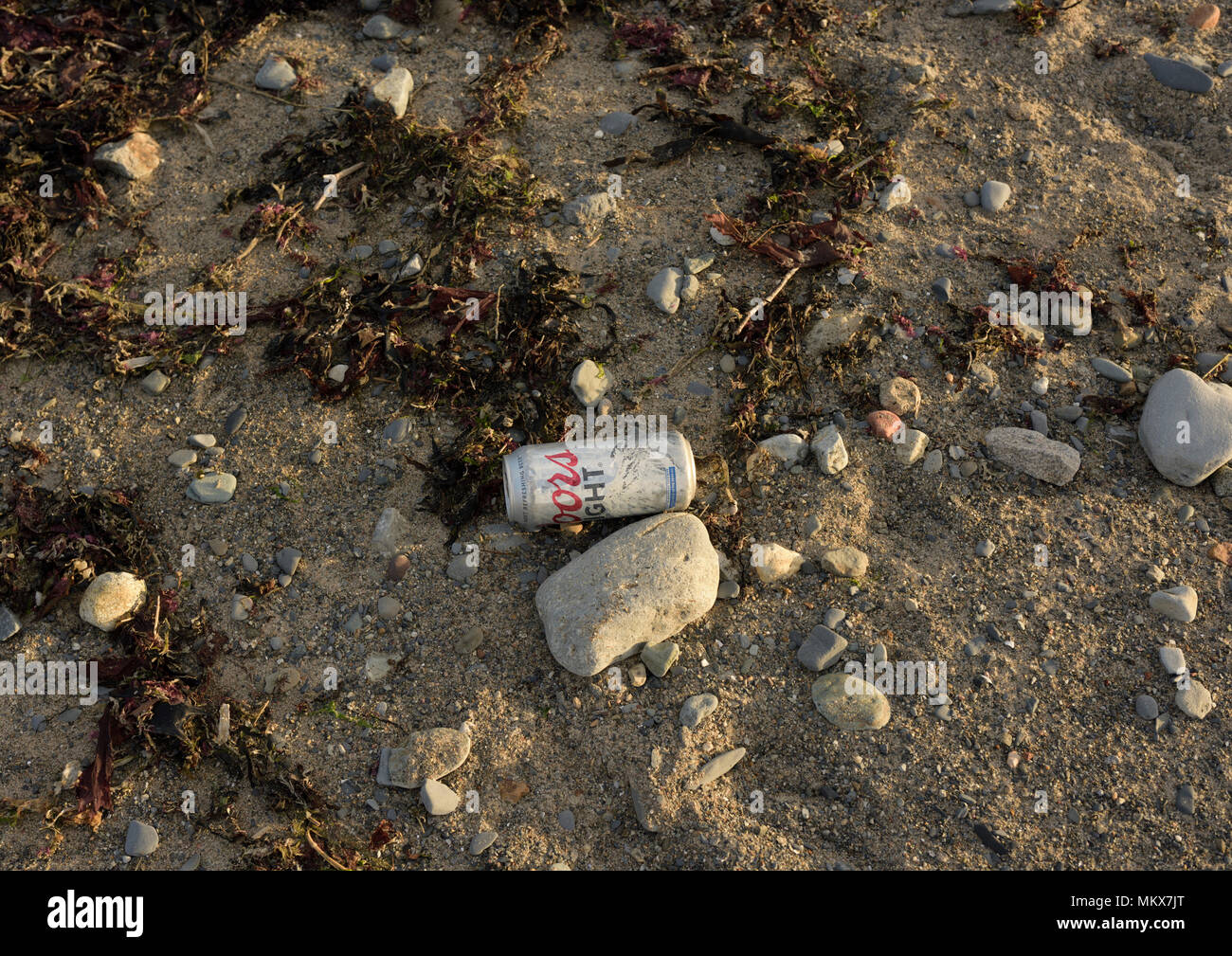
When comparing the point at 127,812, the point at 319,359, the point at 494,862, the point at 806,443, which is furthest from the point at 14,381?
the point at 806,443

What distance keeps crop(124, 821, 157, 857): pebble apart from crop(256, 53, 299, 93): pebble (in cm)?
423

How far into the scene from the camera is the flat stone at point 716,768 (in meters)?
3.46

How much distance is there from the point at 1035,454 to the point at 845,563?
1.15 meters

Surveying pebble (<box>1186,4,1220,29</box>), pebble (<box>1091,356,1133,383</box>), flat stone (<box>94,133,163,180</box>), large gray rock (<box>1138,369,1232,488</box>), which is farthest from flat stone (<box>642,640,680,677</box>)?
pebble (<box>1186,4,1220,29</box>)

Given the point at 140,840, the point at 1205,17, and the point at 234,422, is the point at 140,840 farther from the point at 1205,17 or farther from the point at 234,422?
the point at 1205,17

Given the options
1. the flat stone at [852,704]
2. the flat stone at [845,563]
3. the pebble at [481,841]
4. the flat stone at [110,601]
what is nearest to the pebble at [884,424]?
the flat stone at [845,563]

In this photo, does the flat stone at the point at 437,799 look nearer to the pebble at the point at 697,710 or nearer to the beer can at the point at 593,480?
the pebble at the point at 697,710

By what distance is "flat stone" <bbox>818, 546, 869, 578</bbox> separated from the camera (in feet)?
12.6

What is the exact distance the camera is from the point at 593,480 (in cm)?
375

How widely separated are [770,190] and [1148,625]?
297 cm

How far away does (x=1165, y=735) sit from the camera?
3576mm

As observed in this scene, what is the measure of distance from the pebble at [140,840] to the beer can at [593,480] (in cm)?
194

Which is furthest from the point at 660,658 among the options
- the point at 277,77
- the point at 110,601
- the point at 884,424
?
the point at 277,77

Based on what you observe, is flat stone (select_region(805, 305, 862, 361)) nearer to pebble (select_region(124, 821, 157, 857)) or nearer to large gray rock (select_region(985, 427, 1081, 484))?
large gray rock (select_region(985, 427, 1081, 484))
